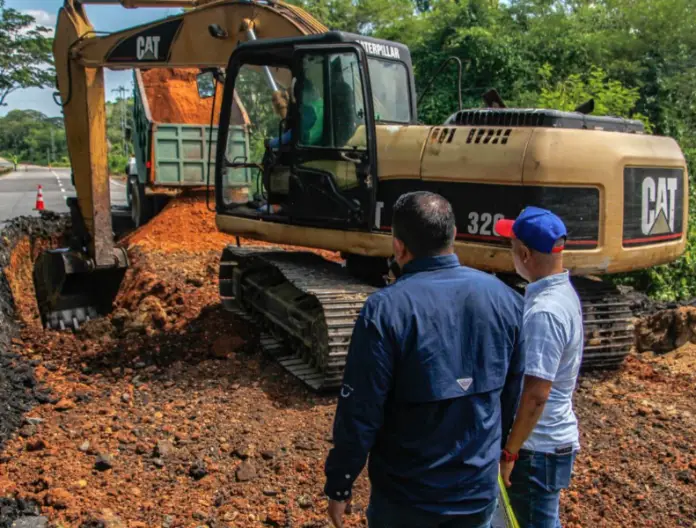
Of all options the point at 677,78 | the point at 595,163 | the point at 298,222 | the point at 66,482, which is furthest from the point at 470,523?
the point at 677,78

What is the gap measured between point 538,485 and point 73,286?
7033 mm

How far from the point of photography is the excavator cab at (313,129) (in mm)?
6227

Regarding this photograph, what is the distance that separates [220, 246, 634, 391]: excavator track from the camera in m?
5.89

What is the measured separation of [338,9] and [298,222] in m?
25.4

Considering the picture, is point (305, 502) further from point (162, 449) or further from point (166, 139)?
point (166, 139)

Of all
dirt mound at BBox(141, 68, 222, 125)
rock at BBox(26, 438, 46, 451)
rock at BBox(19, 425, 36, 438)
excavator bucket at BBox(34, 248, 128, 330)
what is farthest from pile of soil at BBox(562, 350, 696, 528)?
dirt mound at BBox(141, 68, 222, 125)

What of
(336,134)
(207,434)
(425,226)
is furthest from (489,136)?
(425,226)

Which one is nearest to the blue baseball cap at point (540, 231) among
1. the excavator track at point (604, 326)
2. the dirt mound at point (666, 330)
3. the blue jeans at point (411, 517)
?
the blue jeans at point (411, 517)

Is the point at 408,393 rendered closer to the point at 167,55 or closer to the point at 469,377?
the point at 469,377

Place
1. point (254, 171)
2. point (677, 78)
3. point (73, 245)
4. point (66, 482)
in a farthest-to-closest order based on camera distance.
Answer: point (677, 78) → point (73, 245) → point (254, 171) → point (66, 482)

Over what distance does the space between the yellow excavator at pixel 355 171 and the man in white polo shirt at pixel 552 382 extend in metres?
2.56

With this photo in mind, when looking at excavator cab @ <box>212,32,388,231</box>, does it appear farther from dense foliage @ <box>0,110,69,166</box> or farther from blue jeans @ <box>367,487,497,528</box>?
dense foliage @ <box>0,110,69,166</box>

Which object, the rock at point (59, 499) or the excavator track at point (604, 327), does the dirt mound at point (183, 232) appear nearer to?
the excavator track at point (604, 327)

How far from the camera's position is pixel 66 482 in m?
4.49
